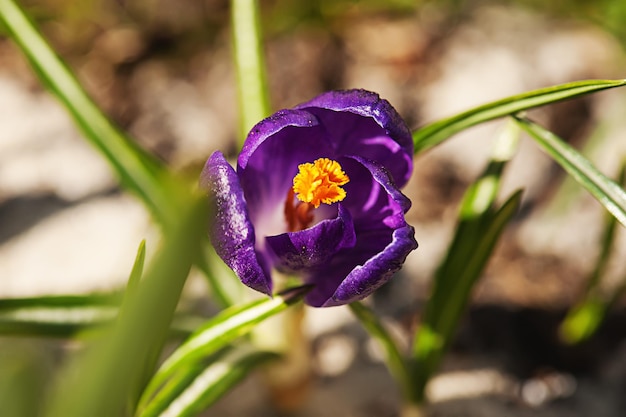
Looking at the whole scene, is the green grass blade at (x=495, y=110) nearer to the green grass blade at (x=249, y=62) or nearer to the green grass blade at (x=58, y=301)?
the green grass blade at (x=249, y=62)

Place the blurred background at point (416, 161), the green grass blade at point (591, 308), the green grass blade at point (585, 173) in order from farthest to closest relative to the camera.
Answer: the blurred background at point (416, 161), the green grass blade at point (591, 308), the green grass blade at point (585, 173)

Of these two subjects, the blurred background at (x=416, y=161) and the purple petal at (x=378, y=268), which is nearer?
the purple petal at (x=378, y=268)

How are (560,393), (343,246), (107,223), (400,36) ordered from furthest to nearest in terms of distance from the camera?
(400,36) → (107,223) → (560,393) → (343,246)

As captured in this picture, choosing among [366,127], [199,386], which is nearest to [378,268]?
[366,127]

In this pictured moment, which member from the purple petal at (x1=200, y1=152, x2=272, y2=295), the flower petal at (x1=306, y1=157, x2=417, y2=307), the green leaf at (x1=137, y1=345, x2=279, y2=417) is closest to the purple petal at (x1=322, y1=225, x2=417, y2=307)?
the flower petal at (x1=306, y1=157, x2=417, y2=307)

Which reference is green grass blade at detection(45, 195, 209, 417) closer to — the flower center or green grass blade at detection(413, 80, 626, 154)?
the flower center

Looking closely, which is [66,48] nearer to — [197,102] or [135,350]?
[197,102]

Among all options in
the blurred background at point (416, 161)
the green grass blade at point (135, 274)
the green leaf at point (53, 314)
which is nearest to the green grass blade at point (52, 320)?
the green leaf at point (53, 314)

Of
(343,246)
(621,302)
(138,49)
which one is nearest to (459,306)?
(343,246)
